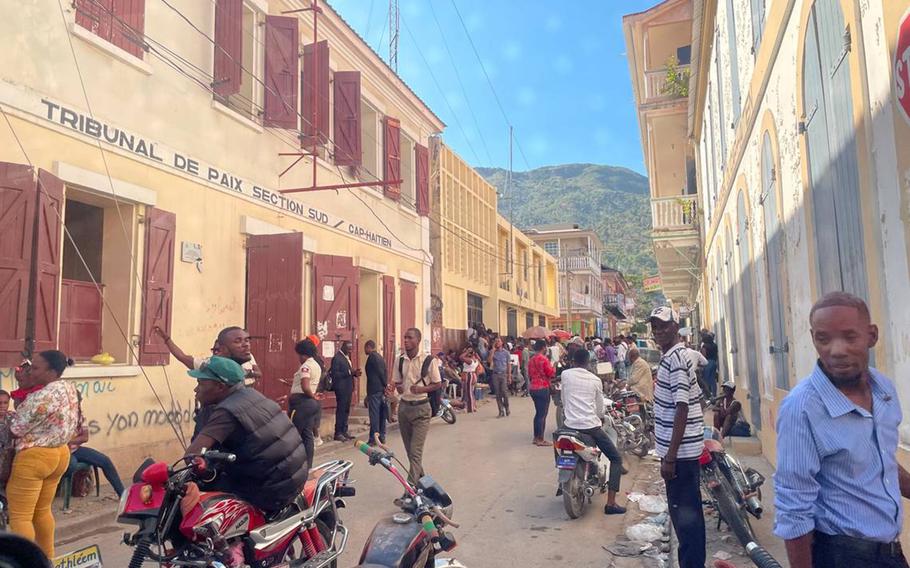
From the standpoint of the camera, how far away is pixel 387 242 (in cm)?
1542

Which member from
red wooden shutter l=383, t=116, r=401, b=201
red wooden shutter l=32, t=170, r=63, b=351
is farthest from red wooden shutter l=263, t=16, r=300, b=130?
red wooden shutter l=32, t=170, r=63, b=351

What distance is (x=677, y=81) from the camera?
1697 centimetres

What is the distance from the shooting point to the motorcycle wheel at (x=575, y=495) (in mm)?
6289

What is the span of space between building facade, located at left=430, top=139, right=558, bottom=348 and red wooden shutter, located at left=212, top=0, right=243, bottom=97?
33.1 feet

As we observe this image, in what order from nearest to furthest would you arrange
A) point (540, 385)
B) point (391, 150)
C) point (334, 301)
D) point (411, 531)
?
point (411, 531) → point (540, 385) → point (334, 301) → point (391, 150)

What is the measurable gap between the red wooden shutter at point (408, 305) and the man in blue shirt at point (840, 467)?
1401cm

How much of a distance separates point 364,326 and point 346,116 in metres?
4.81

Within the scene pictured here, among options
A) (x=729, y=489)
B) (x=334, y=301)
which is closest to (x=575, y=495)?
(x=729, y=489)

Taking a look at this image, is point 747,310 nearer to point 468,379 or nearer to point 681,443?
point 468,379

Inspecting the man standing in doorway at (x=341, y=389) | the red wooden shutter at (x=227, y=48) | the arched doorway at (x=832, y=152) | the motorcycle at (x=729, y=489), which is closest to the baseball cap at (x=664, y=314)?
the motorcycle at (x=729, y=489)

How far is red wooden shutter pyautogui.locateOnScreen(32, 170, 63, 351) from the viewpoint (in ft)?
21.8

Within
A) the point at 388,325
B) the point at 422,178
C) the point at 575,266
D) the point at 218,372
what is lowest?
the point at 218,372

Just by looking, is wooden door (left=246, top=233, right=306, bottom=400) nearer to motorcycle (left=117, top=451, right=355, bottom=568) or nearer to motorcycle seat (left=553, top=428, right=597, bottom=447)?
motorcycle seat (left=553, top=428, right=597, bottom=447)

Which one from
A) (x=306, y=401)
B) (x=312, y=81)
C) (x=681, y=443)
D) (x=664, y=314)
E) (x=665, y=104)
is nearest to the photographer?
(x=681, y=443)
